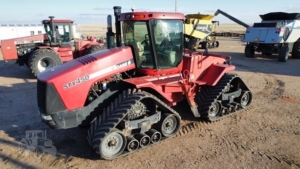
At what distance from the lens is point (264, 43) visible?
13.9 meters

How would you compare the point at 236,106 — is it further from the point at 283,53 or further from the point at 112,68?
the point at 283,53

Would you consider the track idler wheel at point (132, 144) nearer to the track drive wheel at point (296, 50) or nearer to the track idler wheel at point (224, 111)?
the track idler wheel at point (224, 111)

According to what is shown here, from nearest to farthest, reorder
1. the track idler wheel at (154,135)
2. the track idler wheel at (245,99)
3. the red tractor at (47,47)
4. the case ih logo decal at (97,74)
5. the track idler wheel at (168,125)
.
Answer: the case ih logo decal at (97,74) < the track idler wheel at (154,135) < the track idler wheel at (168,125) < the track idler wheel at (245,99) < the red tractor at (47,47)

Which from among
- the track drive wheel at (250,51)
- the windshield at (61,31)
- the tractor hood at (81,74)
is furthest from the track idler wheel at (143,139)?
the track drive wheel at (250,51)

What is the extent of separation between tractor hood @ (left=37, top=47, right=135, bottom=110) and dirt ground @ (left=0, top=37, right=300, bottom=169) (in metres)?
1.04

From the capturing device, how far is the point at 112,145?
13.4ft

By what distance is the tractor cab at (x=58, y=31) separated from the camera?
10736mm

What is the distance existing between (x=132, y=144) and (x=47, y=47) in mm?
8009

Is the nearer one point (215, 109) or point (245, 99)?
point (215, 109)

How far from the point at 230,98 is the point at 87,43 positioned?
8516 millimetres

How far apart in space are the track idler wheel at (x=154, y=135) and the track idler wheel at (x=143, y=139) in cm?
9

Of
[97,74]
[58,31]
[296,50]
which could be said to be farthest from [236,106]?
[296,50]

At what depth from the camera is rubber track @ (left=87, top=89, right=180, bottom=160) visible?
3.87 meters

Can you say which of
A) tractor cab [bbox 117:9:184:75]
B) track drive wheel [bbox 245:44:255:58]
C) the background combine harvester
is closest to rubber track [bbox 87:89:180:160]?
tractor cab [bbox 117:9:184:75]
